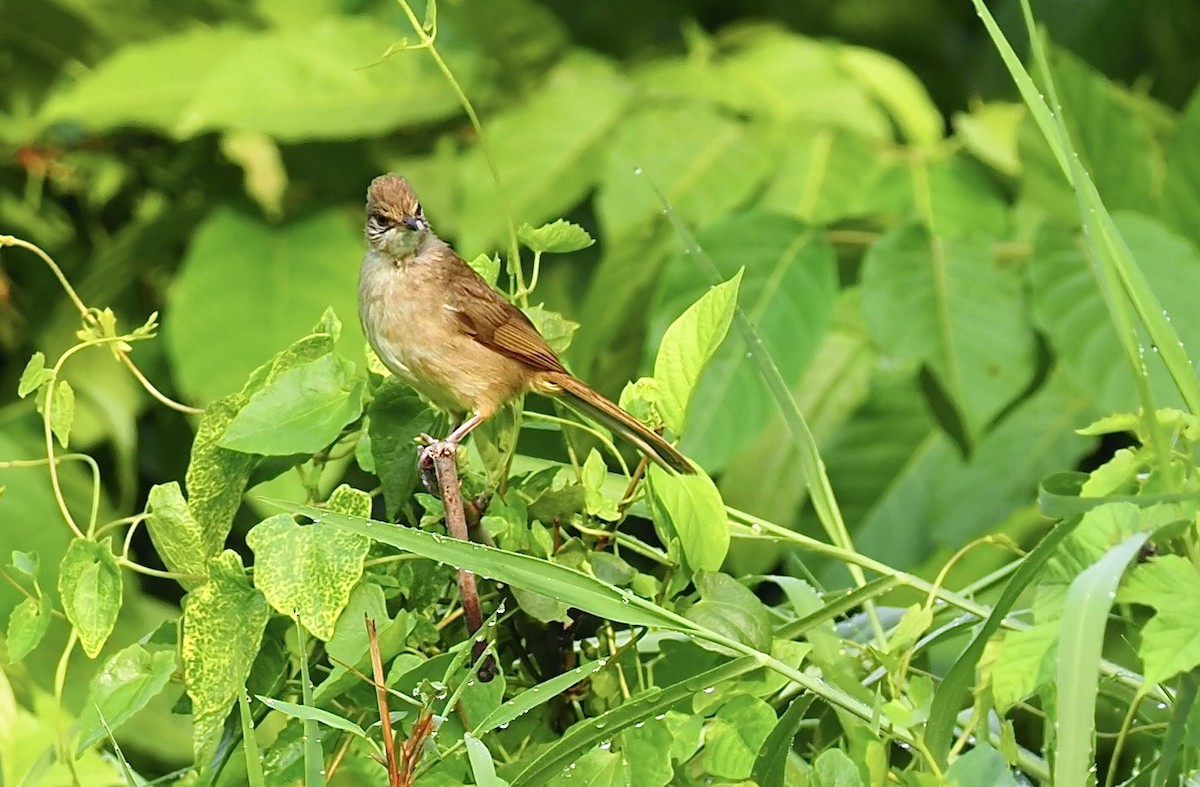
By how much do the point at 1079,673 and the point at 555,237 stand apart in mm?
428

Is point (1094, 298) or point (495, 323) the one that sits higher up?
point (495, 323)

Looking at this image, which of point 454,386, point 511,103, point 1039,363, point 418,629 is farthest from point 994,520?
point 418,629

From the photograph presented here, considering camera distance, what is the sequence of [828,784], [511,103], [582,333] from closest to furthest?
[828,784]
[582,333]
[511,103]

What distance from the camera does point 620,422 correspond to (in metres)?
0.91

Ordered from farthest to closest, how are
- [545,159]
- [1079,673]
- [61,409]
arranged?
[545,159], [61,409], [1079,673]

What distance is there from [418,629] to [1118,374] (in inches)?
44.4

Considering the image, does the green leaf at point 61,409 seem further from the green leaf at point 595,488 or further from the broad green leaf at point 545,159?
the broad green leaf at point 545,159

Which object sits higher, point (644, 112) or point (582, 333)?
point (644, 112)

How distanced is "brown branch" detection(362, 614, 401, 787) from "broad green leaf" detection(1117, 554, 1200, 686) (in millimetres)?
339

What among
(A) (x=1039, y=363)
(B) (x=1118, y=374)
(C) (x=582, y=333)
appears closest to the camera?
(B) (x=1118, y=374)

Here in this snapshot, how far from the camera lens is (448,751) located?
737 millimetres

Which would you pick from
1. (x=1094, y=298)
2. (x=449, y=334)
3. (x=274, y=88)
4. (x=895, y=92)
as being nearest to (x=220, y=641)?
(x=449, y=334)

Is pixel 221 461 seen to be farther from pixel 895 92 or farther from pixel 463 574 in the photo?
pixel 895 92

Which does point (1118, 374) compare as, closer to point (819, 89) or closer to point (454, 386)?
point (819, 89)
